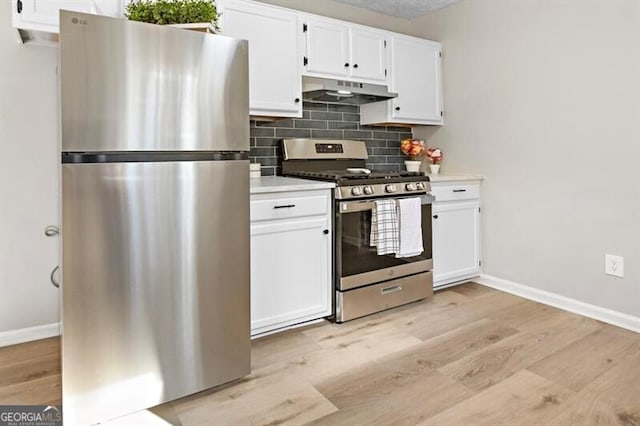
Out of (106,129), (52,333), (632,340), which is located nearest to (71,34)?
(106,129)

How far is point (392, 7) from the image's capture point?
355 centimetres

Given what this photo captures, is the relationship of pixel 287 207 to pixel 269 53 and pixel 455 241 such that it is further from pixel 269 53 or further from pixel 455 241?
pixel 455 241

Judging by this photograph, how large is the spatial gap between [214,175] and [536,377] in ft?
5.70

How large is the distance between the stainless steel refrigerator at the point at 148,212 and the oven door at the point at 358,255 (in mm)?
834

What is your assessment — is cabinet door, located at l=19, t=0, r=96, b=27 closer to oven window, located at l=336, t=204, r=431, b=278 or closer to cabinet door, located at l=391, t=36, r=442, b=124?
oven window, located at l=336, t=204, r=431, b=278

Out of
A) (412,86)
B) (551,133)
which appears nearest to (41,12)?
(412,86)

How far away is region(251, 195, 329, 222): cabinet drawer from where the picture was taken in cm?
229

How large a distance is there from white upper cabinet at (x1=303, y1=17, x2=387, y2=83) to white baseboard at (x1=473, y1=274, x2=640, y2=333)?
184 centimetres

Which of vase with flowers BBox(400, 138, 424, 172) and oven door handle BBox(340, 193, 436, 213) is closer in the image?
oven door handle BBox(340, 193, 436, 213)

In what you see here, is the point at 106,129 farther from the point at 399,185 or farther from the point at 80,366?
the point at 399,185

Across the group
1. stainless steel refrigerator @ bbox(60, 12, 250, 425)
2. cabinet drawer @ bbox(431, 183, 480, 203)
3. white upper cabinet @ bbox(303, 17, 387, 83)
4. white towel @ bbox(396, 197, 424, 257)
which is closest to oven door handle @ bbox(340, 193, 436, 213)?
white towel @ bbox(396, 197, 424, 257)

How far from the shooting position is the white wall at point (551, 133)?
2494mm

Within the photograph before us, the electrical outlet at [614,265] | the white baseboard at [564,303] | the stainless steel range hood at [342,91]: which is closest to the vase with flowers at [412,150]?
the stainless steel range hood at [342,91]

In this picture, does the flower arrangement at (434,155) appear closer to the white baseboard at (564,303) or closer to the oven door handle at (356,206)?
the white baseboard at (564,303)
